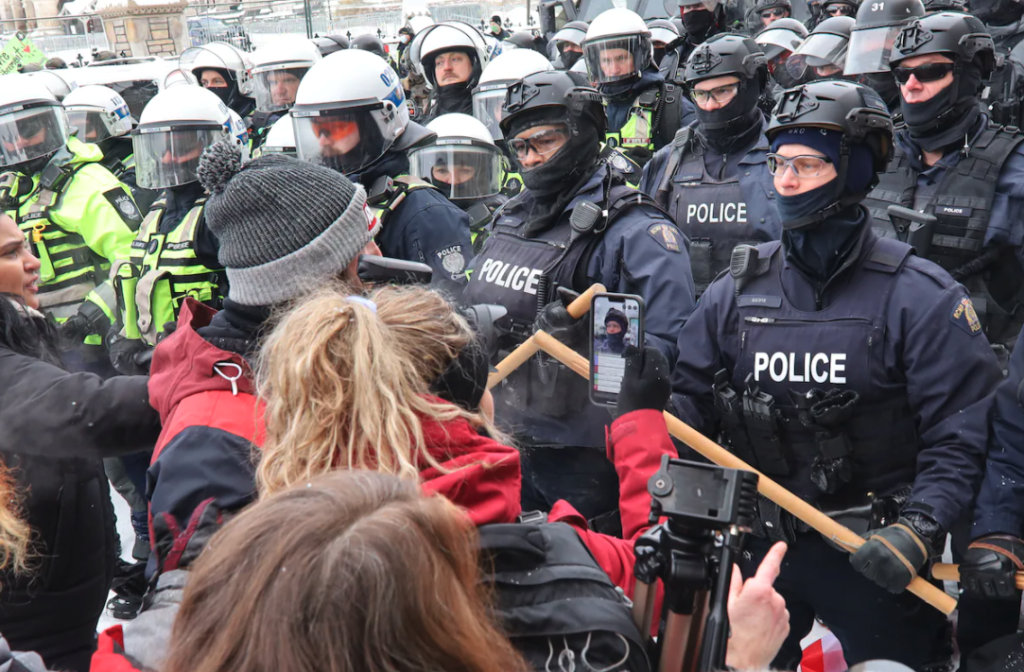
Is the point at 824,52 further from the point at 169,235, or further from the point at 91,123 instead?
the point at 91,123

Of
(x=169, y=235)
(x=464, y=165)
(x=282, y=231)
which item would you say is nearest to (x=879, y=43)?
(x=464, y=165)

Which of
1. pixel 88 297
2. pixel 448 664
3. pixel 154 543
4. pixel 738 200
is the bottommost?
pixel 88 297

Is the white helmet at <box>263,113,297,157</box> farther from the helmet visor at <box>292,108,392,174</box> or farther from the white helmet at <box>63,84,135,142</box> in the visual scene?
the white helmet at <box>63,84,135,142</box>

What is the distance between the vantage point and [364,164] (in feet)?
14.0

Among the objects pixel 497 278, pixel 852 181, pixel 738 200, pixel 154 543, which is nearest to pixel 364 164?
pixel 497 278

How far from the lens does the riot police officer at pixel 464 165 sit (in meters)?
5.83

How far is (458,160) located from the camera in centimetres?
586

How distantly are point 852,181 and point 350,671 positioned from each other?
7.64 ft

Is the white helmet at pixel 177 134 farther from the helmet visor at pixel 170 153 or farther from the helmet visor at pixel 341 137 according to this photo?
the helmet visor at pixel 341 137

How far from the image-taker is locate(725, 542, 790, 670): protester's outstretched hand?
1.41m

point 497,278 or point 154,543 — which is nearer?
point 154,543

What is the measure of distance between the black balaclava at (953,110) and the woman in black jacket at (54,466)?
3.62m

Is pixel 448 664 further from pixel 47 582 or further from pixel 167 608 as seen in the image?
pixel 47 582

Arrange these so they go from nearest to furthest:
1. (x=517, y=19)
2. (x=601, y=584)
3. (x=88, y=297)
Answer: (x=601, y=584), (x=88, y=297), (x=517, y=19)
